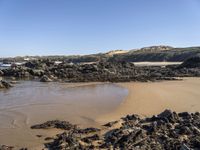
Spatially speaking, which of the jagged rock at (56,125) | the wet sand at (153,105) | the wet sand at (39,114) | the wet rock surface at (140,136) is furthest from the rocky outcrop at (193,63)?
the jagged rock at (56,125)

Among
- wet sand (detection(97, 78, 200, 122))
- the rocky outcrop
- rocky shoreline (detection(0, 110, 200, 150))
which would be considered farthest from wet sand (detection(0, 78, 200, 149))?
the rocky outcrop

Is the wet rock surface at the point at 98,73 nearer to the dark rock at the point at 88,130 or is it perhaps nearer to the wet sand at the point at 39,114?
the wet sand at the point at 39,114

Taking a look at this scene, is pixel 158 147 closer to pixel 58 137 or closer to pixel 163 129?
pixel 163 129

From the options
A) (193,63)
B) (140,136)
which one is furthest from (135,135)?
(193,63)

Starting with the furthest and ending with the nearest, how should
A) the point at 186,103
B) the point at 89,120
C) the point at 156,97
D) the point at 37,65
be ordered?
the point at 37,65
the point at 156,97
the point at 186,103
the point at 89,120

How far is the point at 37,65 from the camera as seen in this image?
4350 cm

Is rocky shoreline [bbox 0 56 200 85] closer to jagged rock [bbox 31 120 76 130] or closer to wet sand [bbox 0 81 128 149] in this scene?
wet sand [bbox 0 81 128 149]

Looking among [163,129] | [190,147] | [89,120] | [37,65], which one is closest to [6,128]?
[89,120]

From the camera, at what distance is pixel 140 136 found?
8867 millimetres

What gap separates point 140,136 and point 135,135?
13 cm

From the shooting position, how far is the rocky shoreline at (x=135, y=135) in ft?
27.2

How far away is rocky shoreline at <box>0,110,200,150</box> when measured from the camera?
27.2 ft

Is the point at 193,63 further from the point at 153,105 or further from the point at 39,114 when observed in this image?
the point at 39,114

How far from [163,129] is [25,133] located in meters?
4.06
